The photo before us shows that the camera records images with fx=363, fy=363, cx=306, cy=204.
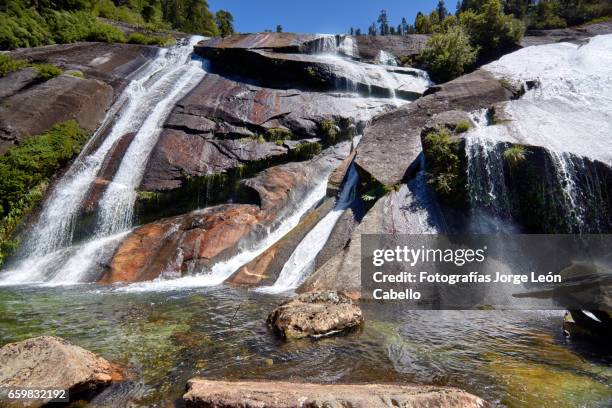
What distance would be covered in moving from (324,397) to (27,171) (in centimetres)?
1878

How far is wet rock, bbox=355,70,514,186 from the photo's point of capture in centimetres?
1451

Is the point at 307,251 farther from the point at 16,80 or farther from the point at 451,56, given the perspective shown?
the point at 451,56

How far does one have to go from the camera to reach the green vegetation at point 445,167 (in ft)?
41.2

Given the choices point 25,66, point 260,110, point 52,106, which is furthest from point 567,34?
point 25,66

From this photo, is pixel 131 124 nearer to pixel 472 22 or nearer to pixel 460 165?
pixel 460 165

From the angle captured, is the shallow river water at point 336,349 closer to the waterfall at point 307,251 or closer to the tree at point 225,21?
the waterfall at point 307,251

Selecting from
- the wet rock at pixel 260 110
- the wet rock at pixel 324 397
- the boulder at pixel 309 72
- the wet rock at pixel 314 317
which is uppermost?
the boulder at pixel 309 72

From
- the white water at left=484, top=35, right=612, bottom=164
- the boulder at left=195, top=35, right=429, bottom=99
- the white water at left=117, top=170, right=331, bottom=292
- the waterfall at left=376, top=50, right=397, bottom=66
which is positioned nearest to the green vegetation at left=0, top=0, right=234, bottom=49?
the boulder at left=195, top=35, right=429, bottom=99

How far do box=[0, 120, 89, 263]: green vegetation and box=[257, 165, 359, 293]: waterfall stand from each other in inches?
476

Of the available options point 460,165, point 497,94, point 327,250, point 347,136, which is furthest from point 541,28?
point 327,250

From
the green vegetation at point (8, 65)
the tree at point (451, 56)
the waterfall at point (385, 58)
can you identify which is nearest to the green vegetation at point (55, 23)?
the green vegetation at point (8, 65)

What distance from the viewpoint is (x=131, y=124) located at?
69.1 feet

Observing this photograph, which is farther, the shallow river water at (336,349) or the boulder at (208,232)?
the boulder at (208,232)

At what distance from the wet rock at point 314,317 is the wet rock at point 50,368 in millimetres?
3154
